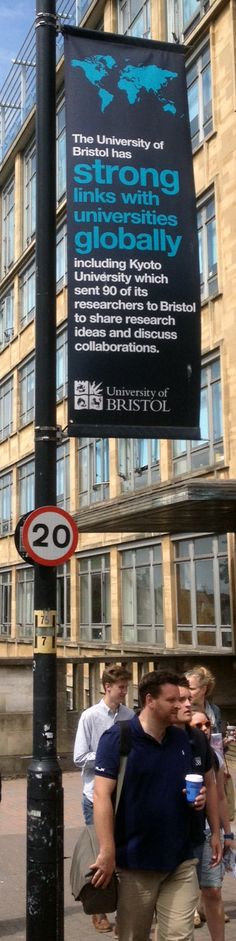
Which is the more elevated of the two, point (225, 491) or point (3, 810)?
point (225, 491)

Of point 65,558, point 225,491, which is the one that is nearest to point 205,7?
point 225,491

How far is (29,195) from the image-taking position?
119ft

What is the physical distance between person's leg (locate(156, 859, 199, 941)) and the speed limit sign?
1989 millimetres

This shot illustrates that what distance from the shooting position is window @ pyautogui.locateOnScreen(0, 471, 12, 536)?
38.3 metres

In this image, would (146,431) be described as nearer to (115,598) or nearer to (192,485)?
(192,485)

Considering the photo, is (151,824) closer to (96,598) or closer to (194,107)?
(194,107)

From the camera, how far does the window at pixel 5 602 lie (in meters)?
38.1

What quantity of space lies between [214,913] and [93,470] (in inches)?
868

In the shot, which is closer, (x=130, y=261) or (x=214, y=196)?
(x=130, y=261)

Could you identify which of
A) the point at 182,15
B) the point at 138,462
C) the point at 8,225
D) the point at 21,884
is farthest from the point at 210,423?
the point at 8,225

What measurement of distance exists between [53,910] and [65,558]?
190 cm

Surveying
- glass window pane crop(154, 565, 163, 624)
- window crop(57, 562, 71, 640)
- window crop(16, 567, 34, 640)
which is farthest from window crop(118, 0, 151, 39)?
window crop(16, 567, 34, 640)

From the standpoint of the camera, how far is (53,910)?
211 inches

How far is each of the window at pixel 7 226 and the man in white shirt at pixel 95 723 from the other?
32.9m
